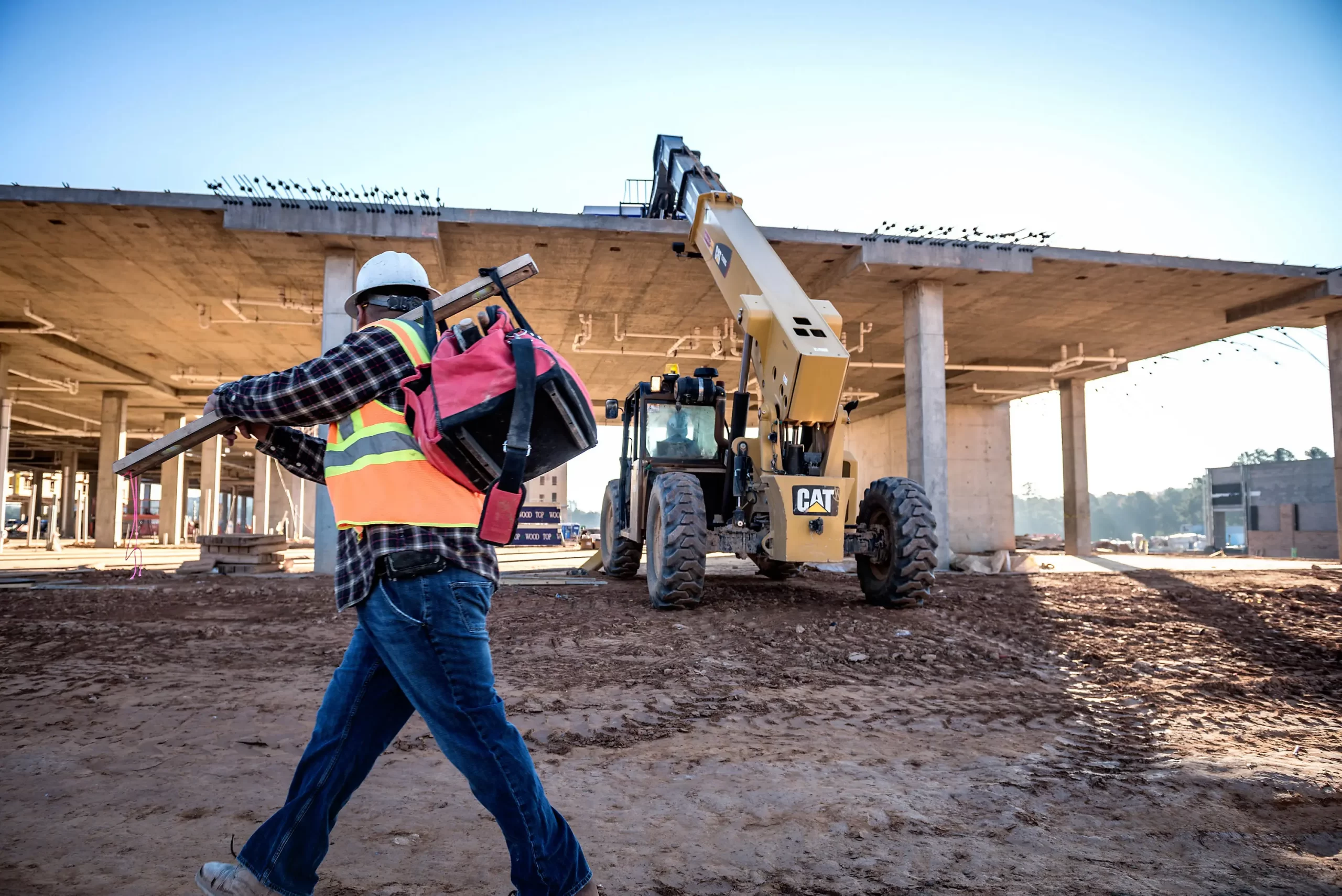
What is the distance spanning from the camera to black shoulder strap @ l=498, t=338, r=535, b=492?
207 centimetres

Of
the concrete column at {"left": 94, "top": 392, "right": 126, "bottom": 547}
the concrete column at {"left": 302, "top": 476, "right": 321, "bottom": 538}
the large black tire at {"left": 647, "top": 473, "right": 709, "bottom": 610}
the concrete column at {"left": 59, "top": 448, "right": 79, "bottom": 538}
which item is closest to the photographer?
the large black tire at {"left": 647, "top": 473, "right": 709, "bottom": 610}

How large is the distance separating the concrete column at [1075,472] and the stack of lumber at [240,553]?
20400 millimetres

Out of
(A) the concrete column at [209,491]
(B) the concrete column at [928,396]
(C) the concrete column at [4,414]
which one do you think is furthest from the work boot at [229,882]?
(A) the concrete column at [209,491]

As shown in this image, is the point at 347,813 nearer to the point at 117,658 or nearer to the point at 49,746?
the point at 49,746

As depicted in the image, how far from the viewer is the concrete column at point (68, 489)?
46125mm

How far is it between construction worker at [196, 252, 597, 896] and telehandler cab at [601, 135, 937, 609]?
5.98 meters

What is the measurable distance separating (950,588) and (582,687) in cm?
778

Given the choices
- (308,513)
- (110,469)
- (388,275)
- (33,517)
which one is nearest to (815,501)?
(388,275)

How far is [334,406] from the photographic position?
2.12 metres

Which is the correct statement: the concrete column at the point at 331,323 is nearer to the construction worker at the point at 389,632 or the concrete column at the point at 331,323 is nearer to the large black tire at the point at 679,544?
the large black tire at the point at 679,544

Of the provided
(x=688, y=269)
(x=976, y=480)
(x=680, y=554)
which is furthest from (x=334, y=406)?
(x=976, y=480)

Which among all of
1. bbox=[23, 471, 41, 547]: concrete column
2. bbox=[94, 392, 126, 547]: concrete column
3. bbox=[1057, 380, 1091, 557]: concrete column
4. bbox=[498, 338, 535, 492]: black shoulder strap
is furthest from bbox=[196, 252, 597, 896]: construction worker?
bbox=[23, 471, 41, 547]: concrete column

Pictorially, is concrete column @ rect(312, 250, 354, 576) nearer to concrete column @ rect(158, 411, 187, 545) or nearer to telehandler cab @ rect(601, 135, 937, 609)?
telehandler cab @ rect(601, 135, 937, 609)

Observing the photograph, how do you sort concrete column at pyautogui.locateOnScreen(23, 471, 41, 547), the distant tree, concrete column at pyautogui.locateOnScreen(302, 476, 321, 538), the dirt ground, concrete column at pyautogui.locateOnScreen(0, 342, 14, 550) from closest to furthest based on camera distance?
the dirt ground, concrete column at pyautogui.locateOnScreen(0, 342, 14, 550), concrete column at pyautogui.locateOnScreen(23, 471, 41, 547), concrete column at pyautogui.locateOnScreen(302, 476, 321, 538), the distant tree
